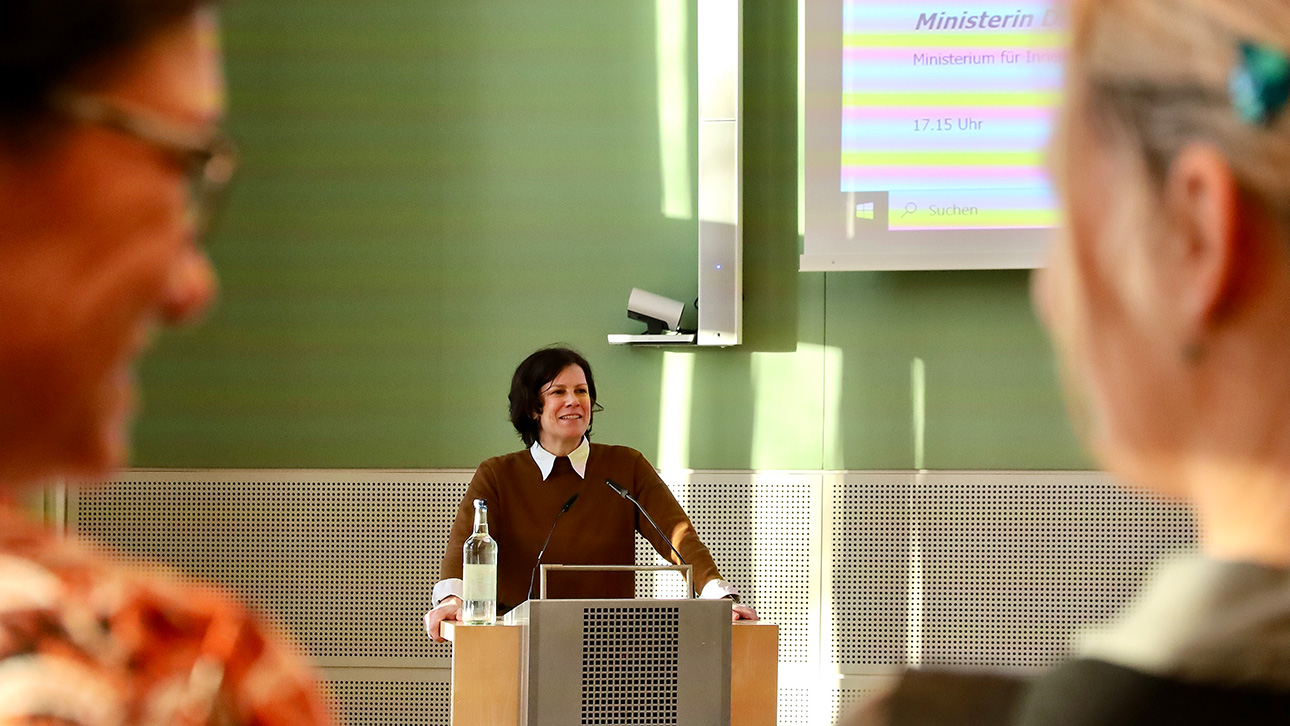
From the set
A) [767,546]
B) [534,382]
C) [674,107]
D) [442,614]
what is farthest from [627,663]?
[674,107]

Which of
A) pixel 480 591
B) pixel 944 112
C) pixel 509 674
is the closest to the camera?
pixel 509 674

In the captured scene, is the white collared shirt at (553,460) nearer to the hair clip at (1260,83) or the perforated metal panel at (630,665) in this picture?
the perforated metal panel at (630,665)

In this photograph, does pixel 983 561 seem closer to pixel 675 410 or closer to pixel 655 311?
pixel 675 410

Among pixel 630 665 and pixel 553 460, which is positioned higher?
pixel 553 460

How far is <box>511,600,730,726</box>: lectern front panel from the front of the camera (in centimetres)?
311

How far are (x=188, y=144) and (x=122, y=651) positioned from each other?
0.15m

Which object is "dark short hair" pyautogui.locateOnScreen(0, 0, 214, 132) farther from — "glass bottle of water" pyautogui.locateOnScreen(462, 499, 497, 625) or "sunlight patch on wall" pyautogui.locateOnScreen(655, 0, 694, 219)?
"sunlight patch on wall" pyautogui.locateOnScreen(655, 0, 694, 219)

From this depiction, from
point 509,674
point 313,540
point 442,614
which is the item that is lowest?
point 509,674

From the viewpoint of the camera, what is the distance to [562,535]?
4.34 m

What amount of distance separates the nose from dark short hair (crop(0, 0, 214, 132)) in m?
0.07

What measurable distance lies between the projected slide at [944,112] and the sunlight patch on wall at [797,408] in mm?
656

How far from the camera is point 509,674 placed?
338 cm

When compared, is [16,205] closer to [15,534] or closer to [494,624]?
[15,534]

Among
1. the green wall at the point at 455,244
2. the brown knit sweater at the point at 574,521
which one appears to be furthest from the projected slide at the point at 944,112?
the brown knit sweater at the point at 574,521
